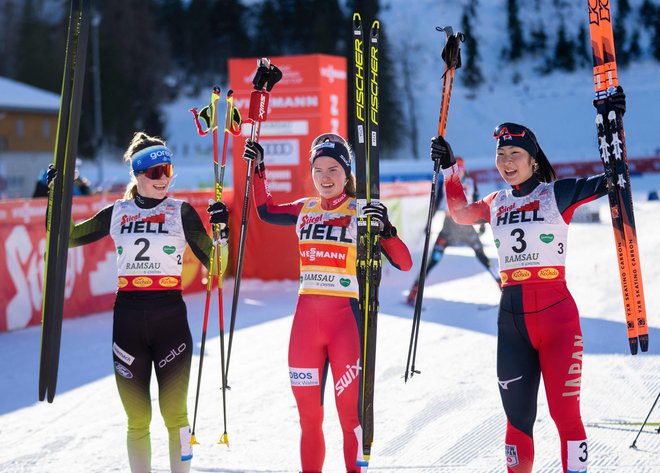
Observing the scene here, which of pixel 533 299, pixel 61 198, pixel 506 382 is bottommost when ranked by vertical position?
pixel 506 382

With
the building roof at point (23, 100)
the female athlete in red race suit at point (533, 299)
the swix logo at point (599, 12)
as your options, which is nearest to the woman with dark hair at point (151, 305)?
the female athlete in red race suit at point (533, 299)

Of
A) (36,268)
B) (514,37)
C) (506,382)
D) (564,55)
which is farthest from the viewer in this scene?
(514,37)

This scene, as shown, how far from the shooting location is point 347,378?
12.3 feet

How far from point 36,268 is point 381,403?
4.93m

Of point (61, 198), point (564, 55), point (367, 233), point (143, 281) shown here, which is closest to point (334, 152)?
point (367, 233)

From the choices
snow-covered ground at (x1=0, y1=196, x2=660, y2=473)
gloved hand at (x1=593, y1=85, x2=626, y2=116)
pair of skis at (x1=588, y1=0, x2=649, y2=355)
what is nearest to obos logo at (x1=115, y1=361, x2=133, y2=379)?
snow-covered ground at (x1=0, y1=196, x2=660, y2=473)

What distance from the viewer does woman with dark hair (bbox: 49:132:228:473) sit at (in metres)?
3.91

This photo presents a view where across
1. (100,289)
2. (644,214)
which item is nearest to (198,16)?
(644,214)

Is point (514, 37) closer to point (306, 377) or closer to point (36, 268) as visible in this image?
point (36, 268)

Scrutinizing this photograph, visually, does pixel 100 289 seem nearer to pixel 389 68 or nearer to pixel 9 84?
pixel 9 84

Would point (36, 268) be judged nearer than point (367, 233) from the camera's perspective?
No

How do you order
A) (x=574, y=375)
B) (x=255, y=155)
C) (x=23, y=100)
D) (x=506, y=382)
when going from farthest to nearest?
(x=23, y=100)
(x=255, y=155)
(x=506, y=382)
(x=574, y=375)

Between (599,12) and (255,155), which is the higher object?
(599,12)

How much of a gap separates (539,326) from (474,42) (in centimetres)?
8532
